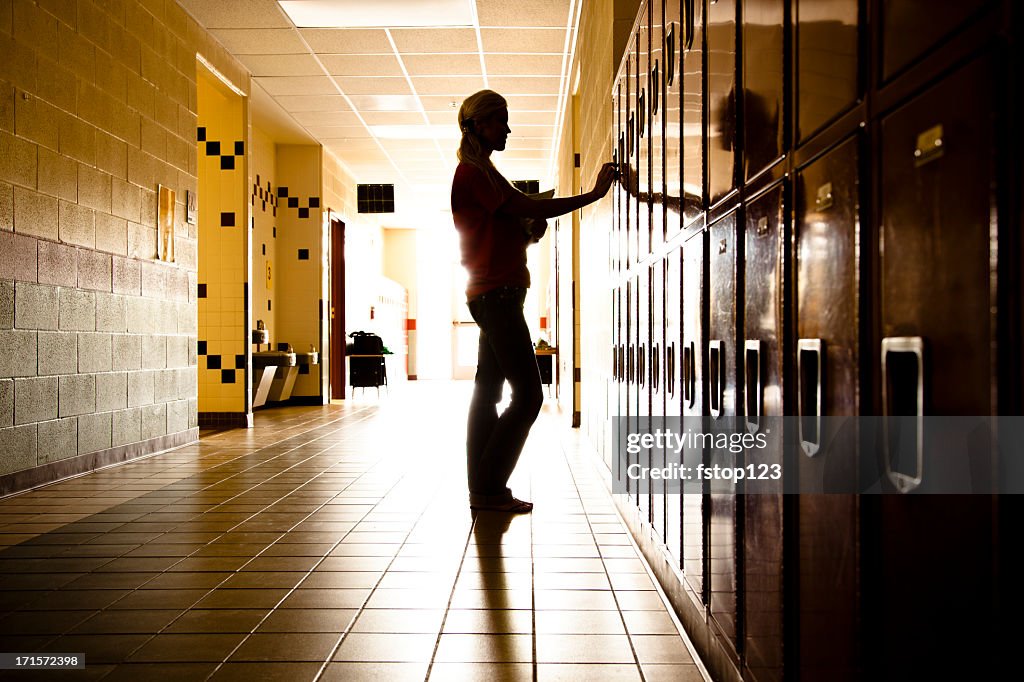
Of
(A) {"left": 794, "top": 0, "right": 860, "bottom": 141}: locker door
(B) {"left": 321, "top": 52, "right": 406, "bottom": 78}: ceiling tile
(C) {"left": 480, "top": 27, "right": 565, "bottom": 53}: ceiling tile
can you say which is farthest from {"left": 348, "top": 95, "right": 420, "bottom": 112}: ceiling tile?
(A) {"left": 794, "top": 0, "right": 860, "bottom": 141}: locker door

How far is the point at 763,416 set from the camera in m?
1.20

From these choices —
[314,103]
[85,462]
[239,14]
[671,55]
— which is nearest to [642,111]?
[671,55]

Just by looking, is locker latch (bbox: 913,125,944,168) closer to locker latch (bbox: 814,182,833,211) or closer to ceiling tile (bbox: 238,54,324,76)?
locker latch (bbox: 814,182,833,211)

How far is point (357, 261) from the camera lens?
1144 centimetres

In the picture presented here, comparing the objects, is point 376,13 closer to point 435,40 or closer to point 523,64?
point 435,40

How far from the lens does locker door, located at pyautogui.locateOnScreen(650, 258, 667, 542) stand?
2.05 m

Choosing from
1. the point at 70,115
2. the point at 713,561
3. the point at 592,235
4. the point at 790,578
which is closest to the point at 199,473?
the point at 70,115

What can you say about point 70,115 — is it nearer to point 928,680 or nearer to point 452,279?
point 928,680

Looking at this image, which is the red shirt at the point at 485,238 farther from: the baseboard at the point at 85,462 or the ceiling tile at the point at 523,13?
the ceiling tile at the point at 523,13

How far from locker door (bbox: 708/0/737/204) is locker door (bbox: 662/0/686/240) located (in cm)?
31

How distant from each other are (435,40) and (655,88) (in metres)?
4.57

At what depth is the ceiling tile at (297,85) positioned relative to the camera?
7191 mm

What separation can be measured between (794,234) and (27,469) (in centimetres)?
375

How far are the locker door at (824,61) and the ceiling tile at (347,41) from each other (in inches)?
223
